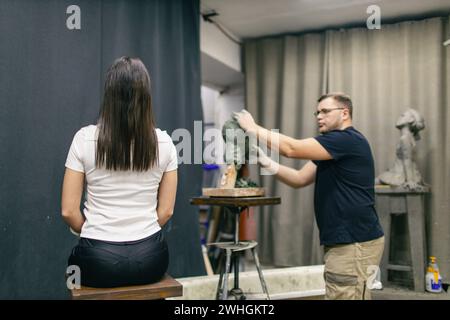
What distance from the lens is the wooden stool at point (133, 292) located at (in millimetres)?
1268

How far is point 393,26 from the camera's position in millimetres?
3684

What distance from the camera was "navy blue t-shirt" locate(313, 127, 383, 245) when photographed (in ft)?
6.20

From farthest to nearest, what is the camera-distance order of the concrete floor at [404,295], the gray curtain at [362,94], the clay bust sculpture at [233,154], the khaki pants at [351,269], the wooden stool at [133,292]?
the gray curtain at [362,94] < the concrete floor at [404,295] < the clay bust sculpture at [233,154] < the khaki pants at [351,269] < the wooden stool at [133,292]

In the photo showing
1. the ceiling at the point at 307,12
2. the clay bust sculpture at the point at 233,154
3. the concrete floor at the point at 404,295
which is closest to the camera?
the clay bust sculpture at the point at 233,154

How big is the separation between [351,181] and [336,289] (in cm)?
52

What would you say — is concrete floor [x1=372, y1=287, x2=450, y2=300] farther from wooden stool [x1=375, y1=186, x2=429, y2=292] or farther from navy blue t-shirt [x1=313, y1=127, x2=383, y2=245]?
navy blue t-shirt [x1=313, y1=127, x2=383, y2=245]

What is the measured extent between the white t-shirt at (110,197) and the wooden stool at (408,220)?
242 cm

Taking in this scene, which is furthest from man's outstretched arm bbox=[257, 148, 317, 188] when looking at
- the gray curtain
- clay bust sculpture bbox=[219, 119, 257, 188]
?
the gray curtain

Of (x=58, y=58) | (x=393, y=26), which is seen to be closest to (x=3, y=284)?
(x=58, y=58)

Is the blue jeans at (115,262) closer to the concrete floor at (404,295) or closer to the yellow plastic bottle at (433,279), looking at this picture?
the concrete floor at (404,295)

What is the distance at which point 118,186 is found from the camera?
134 cm

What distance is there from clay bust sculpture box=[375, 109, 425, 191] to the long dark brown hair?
2.52 metres

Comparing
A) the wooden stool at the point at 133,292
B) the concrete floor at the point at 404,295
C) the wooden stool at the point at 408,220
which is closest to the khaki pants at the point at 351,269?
the wooden stool at the point at 133,292

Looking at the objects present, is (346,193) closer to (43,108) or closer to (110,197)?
(110,197)
